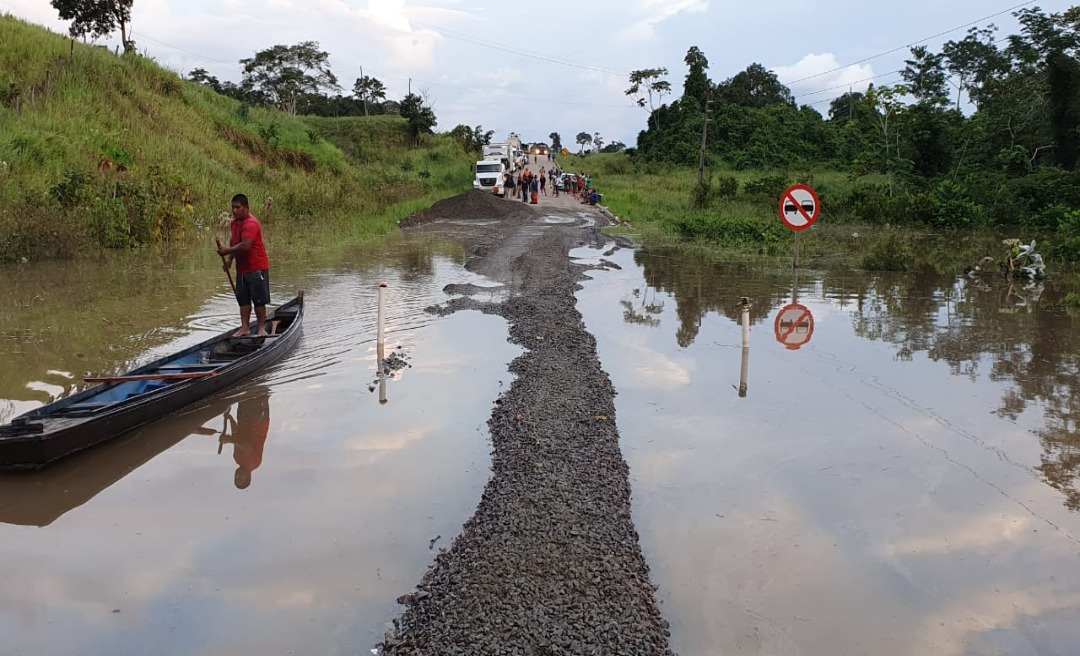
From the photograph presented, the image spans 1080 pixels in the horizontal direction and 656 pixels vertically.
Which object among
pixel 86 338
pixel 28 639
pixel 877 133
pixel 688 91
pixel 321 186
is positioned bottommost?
pixel 28 639

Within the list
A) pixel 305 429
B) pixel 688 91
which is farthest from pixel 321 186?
pixel 688 91

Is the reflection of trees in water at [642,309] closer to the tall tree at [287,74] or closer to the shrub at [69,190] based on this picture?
the shrub at [69,190]

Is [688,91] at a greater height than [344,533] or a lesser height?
greater

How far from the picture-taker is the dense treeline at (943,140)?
112 feet

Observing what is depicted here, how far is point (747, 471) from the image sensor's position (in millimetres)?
6766

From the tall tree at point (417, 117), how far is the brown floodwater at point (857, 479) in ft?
175

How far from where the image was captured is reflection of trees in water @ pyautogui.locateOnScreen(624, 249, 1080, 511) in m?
8.52

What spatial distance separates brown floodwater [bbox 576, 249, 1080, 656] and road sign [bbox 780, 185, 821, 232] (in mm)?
1842

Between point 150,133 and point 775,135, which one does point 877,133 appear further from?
point 150,133

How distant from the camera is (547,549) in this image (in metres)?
4.95

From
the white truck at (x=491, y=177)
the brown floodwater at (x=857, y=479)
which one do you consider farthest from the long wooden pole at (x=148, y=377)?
the white truck at (x=491, y=177)

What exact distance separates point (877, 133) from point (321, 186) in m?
37.3

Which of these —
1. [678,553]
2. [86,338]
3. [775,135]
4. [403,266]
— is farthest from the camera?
[775,135]

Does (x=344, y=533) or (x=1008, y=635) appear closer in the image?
(x=1008, y=635)
